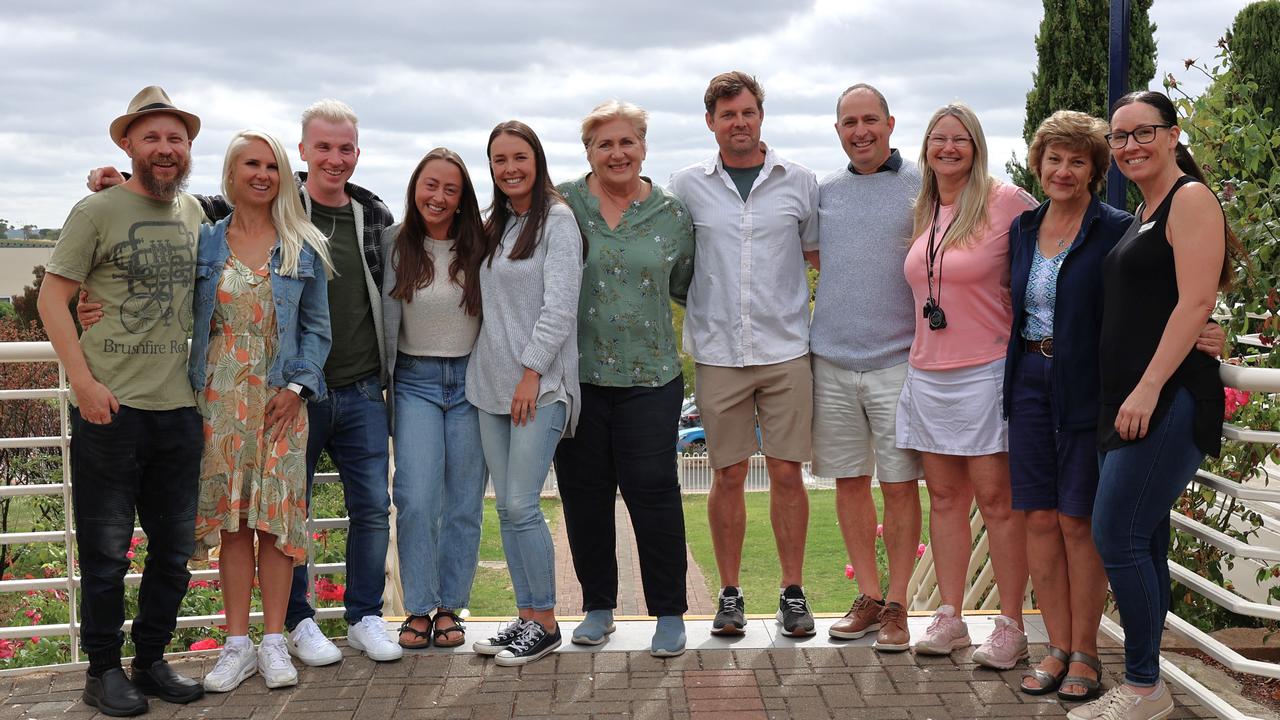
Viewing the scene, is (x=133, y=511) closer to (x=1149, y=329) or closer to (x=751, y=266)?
(x=751, y=266)

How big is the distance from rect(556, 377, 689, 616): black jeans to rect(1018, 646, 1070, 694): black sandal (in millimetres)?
1385

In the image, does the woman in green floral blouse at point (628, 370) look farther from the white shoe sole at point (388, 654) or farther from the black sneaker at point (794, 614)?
the white shoe sole at point (388, 654)

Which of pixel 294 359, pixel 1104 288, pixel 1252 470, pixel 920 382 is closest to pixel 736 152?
pixel 920 382

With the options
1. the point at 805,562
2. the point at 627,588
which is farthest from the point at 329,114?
the point at 805,562

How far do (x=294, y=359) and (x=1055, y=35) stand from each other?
13.4 meters

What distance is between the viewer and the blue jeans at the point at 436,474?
15.0ft

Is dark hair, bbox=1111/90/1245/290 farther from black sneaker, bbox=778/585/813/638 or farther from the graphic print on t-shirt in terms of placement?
the graphic print on t-shirt

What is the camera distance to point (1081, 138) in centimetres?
403

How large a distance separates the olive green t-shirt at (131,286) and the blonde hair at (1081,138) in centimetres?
312

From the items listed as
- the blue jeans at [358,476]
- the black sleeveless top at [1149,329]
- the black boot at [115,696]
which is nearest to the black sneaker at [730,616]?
the blue jeans at [358,476]

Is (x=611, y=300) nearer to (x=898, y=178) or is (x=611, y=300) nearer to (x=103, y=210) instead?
(x=898, y=178)

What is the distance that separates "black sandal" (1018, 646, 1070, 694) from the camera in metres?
4.22

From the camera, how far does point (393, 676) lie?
4480 mm

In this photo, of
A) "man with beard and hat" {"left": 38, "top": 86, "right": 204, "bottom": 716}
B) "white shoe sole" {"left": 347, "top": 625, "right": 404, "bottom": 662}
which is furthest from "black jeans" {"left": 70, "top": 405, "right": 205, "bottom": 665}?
"white shoe sole" {"left": 347, "top": 625, "right": 404, "bottom": 662}
